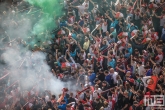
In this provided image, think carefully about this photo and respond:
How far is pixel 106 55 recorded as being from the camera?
12336 mm

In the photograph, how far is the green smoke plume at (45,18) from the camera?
13920 millimetres

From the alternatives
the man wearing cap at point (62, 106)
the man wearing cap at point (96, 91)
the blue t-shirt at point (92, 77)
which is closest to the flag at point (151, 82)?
the man wearing cap at point (96, 91)

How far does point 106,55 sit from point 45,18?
436 cm

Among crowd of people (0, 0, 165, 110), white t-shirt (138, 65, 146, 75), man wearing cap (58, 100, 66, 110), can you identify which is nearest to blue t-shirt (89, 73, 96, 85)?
crowd of people (0, 0, 165, 110)

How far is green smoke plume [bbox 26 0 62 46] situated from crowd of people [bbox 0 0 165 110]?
46cm

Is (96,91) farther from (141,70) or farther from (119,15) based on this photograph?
(119,15)

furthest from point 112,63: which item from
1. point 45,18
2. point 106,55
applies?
point 45,18

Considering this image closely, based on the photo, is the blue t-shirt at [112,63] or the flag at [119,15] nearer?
the blue t-shirt at [112,63]

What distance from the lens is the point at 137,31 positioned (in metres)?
12.4

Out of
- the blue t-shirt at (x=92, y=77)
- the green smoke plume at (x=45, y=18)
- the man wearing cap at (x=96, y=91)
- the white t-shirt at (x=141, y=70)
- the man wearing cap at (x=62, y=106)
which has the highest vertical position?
the green smoke plume at (x=45, y=18)

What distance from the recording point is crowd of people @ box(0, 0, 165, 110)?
10.1m

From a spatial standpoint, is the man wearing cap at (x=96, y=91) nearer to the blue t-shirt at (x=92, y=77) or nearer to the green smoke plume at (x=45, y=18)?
the blue t-shirt at (x=92, y=77)

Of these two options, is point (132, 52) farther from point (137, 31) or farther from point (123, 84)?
point (123, 84)

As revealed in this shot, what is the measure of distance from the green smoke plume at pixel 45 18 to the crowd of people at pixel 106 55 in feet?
1.51
